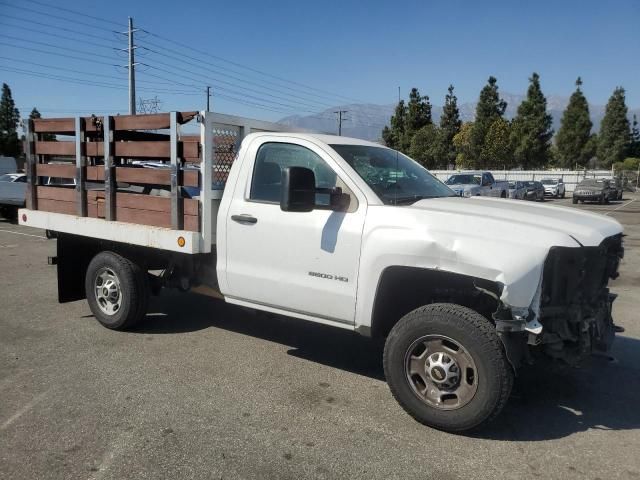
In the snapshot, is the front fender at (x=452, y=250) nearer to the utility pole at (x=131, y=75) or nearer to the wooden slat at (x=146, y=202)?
the wooden slat at (x=146, y=202)

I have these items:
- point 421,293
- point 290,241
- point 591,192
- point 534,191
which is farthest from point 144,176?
point 534,191

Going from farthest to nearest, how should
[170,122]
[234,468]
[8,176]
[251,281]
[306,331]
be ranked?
[8,176] → [306,331] → [170,122] → [251,281] → [234,468]

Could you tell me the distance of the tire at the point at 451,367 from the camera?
3463 millimetres

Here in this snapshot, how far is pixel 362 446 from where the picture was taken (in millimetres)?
3467

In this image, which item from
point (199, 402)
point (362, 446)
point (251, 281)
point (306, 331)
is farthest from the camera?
point (306, 331)

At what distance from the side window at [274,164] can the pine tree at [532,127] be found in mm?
52413

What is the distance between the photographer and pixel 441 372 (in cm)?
364

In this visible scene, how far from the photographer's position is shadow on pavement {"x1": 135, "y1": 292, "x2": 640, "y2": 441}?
385cm

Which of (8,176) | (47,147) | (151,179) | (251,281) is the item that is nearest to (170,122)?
(151,179)

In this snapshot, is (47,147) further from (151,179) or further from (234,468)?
(234,468)

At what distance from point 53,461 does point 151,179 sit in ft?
8.70

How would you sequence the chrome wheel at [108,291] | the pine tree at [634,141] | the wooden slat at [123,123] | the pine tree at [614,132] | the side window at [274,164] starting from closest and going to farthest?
1. the side window at [274,164]
2. the wooden slat at [123,123]
3. the chrome wheel at [108,291]
4. the pine tree at [614,132]
5. the pine tree at [634,141]

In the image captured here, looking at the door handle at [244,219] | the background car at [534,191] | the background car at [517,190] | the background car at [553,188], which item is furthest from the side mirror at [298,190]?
the background car at [553,188]

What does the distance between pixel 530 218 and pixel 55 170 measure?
484 cm
